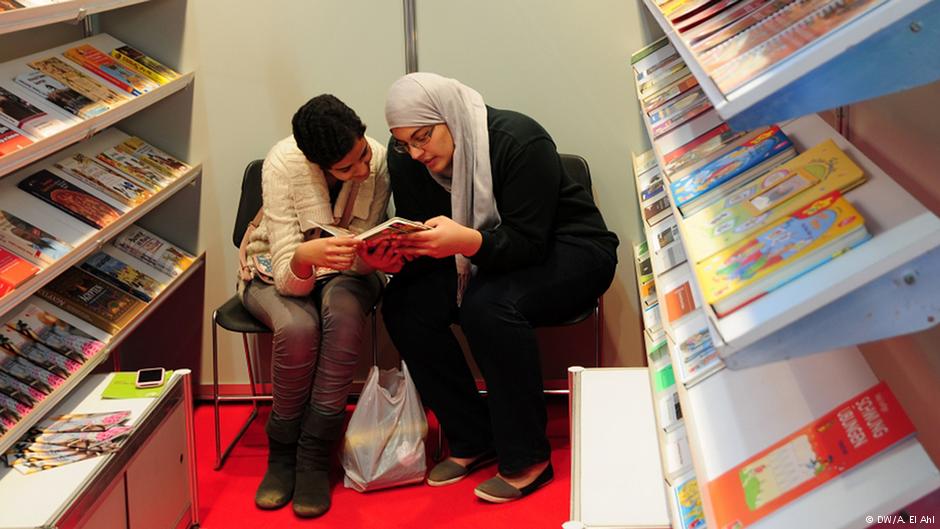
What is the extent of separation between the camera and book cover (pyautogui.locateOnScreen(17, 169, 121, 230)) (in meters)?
3.26

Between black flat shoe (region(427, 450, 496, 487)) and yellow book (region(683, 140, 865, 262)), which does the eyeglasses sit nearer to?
black flat shoe (region(427, 450, 496, 487))

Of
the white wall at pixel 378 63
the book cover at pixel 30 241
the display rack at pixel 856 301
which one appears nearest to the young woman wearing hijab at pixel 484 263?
the white wall at pixel 378 63

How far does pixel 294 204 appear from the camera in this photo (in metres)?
3.49

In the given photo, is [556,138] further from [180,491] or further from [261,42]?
[180,491]

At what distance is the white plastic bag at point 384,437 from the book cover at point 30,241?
3.59 ft

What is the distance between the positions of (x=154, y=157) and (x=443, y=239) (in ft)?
4.45

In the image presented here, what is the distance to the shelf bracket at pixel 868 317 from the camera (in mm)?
1346

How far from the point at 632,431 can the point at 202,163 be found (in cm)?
213

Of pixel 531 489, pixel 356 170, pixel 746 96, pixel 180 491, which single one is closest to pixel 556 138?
pixel 356 170

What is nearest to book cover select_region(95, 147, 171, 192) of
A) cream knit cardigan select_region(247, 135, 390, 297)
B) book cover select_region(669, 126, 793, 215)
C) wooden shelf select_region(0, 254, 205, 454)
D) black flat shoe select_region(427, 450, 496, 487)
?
wooden shelf select_region(0, 254, 205, 454)

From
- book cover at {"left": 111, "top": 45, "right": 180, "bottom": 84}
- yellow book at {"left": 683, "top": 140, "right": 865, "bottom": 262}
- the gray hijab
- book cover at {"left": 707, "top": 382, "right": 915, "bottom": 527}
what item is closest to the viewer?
book cover at {"left": 707, "top": 382, "right": 915, "bottom": 527}

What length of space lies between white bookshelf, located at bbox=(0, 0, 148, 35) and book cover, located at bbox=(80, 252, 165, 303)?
87cm

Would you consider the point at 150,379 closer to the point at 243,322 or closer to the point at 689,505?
the point at 243,322

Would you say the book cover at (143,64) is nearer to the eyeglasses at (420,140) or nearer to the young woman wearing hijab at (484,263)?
the young woman wearing hijab at (484,263)
